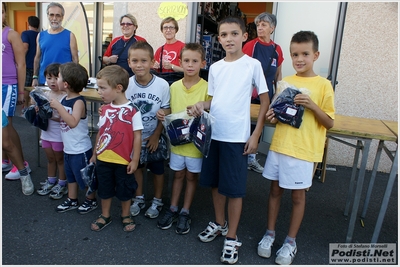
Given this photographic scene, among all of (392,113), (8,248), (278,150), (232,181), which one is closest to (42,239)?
(8,248)

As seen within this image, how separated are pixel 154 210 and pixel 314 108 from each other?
1653 millimetres

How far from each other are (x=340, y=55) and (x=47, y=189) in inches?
162

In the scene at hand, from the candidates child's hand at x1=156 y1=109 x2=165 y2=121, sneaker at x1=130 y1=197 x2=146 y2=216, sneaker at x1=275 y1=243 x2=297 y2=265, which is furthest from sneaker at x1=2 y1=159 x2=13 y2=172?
sneaker at x1=275 y1=243 x2=297 y2=265

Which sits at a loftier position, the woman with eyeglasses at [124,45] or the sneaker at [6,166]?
the woman with eyeglasses at [124,45]

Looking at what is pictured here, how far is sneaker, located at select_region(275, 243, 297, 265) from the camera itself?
2170mm

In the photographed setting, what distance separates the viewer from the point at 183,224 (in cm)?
252

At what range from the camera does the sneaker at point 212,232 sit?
2.39 metres

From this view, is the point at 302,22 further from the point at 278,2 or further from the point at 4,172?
the point at 4,172

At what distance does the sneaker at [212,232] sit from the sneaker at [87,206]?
1083 mm

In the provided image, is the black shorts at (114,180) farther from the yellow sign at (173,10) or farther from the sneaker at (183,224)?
the yellow sign at (173,10)

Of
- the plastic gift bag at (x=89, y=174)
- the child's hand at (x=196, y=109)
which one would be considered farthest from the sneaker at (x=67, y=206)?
the child's hand at (x=196, y=109)

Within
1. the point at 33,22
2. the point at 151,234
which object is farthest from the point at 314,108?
the point at 33,22

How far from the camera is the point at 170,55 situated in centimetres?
382

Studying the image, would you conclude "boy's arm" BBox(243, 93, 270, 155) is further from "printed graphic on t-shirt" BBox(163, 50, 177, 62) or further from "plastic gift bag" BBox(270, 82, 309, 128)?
"printed graphic on t-shirt" BBox(163, 50, 177, 62)
